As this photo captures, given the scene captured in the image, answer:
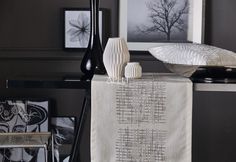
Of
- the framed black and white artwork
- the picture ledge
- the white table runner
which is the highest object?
the framed black and white artwork

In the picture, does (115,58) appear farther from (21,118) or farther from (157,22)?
(21,118)

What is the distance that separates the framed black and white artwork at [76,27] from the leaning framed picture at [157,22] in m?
0.18

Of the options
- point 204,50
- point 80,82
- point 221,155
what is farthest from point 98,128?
point 221,155

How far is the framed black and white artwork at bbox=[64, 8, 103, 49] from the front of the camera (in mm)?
2770

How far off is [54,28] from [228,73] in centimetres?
109

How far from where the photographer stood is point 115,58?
219 cm

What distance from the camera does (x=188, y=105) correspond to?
2.09 meters

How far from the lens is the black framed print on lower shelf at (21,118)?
277 cm

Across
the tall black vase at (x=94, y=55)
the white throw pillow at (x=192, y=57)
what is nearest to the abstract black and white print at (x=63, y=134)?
the tall black vase at (x=94, y=55)

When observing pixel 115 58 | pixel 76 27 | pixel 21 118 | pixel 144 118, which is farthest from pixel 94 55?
pixel 21 118

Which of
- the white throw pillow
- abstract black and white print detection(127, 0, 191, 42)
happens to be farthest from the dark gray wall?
the white throw pillow

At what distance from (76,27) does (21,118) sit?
0.63m

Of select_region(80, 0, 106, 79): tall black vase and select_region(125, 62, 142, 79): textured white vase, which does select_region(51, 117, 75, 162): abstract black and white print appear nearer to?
select_region(80, 0, 106, 79): tall black vase

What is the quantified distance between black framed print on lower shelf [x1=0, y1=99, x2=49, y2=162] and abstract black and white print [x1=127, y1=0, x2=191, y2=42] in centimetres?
68
